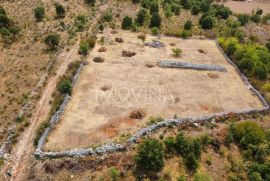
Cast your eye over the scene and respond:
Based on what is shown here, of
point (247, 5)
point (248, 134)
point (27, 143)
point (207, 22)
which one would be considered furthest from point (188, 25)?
point (27, 143)

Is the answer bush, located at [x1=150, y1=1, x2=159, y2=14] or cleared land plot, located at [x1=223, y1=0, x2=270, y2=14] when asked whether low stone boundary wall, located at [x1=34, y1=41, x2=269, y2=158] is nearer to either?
bush, located at [x1=150, y1=1, x2=159, y2=14]

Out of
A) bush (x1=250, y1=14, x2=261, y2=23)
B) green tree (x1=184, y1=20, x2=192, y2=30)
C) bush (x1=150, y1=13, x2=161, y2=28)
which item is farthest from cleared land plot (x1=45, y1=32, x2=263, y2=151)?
bush (x1=250, y1=14, x2=261, y2=23)

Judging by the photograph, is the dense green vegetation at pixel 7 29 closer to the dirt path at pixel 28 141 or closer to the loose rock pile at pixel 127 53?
the dirt path at pixel 28 141

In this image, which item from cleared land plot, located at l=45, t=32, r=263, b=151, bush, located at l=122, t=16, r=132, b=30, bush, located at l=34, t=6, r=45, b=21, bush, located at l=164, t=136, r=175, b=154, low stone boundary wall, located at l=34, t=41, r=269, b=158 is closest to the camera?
low stone boundary wall, located at l=34, t=41, r=269, b=158

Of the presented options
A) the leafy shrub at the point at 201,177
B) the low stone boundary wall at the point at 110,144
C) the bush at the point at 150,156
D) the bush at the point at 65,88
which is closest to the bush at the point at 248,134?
the low stone boundary wall at the point at 110,144

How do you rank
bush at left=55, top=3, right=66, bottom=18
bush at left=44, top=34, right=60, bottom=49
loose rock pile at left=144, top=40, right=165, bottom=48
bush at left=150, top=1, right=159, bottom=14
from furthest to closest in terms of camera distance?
bush at left=150, top=1, right=159, bottom=14 → bush at left=55, top=3, right=66, bottom=18 → loose rock pile at left=144, top=40, right=165, bottom=48 → bush at left=44, top=34, right=60, bottom=49

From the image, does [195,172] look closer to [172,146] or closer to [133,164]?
[172,146]
